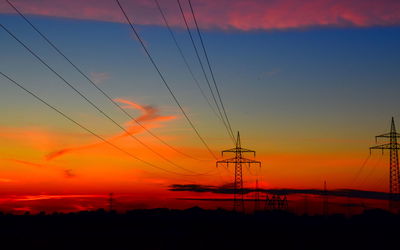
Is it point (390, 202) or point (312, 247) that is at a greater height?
point (390, 202)

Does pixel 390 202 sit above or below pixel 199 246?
above

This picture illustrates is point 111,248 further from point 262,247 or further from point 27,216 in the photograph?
point 27,216

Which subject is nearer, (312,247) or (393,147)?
(312,247)

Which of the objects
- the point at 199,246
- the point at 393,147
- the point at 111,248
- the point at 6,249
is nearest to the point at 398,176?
the point at 393,147

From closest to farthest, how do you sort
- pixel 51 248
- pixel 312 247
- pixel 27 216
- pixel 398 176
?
pixel 51 248, pixel 312 247, pixel 398 176, pixel 27 216

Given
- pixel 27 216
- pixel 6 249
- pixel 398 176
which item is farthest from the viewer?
pixel 27 216

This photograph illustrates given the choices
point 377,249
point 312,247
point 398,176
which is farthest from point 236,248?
point 398,176

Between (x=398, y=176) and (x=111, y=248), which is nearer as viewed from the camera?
(x=111, y=248)

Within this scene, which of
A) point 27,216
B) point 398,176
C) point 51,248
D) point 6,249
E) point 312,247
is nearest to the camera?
point 6,249

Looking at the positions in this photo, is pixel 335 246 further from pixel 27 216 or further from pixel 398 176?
pixel 27 216
